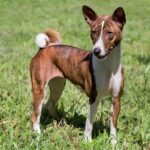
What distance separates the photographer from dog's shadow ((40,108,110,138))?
21.2ft

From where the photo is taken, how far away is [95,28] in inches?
215

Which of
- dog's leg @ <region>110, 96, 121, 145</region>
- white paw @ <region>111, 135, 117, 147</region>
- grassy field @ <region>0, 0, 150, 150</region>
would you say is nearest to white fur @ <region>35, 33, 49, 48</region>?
grassy field @ <region>0, 0, 150, 150</region>

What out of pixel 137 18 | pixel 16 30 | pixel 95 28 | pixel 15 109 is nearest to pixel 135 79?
pixel 15 109

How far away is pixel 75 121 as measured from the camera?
6.80 meters

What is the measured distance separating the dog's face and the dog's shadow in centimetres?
133

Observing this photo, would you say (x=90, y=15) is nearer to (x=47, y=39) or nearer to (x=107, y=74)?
(x=107, y=74)

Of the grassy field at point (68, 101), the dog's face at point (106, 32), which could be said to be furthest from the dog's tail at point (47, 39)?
the dog's face at point (106, 32)

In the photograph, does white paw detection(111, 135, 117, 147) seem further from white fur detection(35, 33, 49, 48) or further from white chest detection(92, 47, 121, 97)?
white fur detection(35, 33, 49, 48)

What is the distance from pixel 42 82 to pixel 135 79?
3015mm

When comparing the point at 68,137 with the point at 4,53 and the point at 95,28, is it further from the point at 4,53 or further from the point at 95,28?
the point at 4,53

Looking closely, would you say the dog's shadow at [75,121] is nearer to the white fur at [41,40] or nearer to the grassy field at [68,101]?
the grassy field at [68,101]

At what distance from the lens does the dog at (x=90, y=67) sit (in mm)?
5457

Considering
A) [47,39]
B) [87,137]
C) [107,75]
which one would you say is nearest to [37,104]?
[87,137]

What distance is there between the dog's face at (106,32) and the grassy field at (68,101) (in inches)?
27.2
